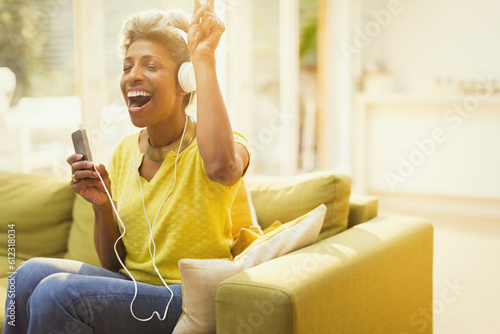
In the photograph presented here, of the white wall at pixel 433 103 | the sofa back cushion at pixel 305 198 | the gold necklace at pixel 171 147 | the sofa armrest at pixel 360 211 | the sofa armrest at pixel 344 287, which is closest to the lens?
the sofa armrest at pixel 344 287

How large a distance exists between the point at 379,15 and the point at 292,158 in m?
1.51

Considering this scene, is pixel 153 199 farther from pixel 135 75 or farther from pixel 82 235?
pixel 82 235

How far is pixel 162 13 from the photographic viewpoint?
140cm

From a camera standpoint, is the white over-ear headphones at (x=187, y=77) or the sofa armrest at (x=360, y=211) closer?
the white over-ear headphones at (x=187, y=77)

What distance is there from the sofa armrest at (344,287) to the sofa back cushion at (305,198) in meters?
0.07

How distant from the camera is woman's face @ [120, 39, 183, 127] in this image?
4.41 feet

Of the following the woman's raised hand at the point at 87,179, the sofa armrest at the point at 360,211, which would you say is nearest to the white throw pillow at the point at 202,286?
the woman's raised hand at the point at 87,179

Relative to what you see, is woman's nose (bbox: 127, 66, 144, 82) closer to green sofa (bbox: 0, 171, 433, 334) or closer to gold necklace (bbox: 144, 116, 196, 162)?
gold necklace (bbox: 144, 116, 196, 162)

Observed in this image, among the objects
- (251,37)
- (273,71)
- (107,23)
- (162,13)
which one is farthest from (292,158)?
(162,13)

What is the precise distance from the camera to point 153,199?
143 centimetres

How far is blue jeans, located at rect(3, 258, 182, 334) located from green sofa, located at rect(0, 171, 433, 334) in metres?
0.15

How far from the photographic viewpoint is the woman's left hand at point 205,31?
119 cm

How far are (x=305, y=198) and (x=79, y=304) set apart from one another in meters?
0.78

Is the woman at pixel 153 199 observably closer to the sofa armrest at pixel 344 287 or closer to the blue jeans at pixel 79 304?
the blue jeans at pixel 79 304
